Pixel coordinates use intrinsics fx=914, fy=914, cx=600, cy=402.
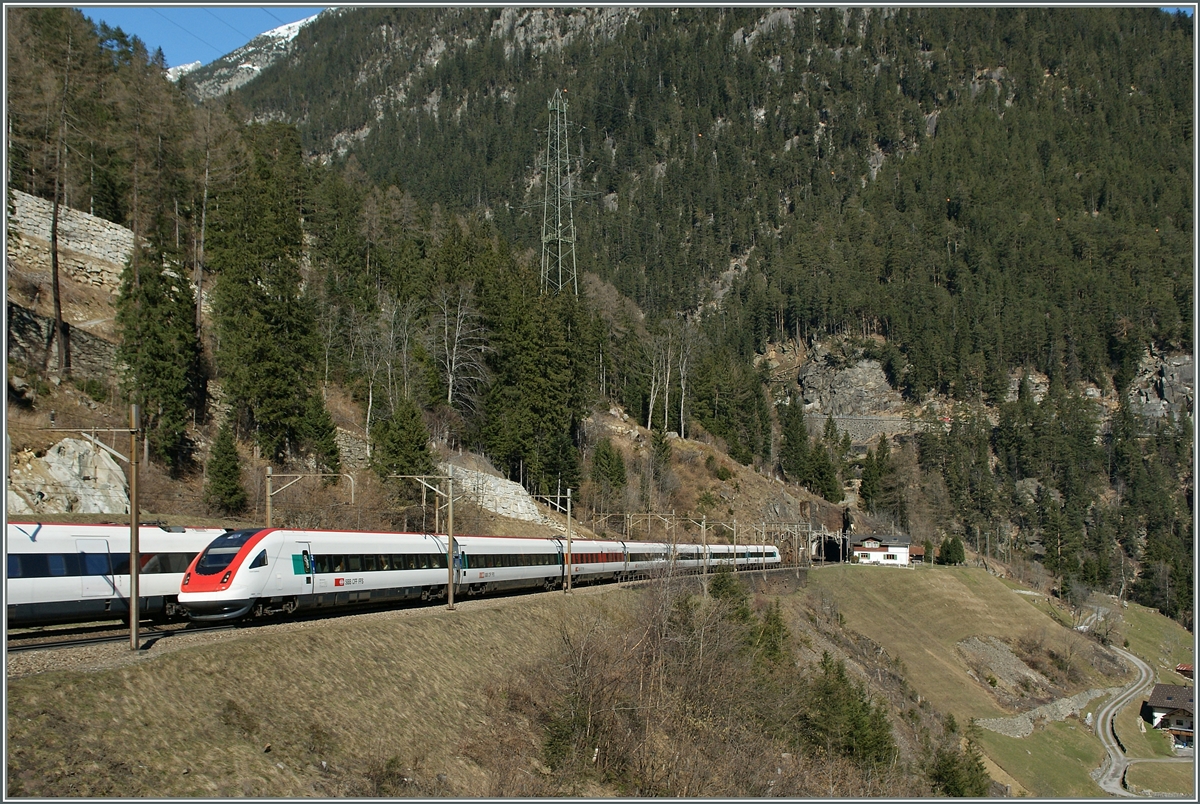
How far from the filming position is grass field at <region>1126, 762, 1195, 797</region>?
177 ft

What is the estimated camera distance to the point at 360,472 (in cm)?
4953

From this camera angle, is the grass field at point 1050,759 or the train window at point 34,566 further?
the grass field at point 1050,759

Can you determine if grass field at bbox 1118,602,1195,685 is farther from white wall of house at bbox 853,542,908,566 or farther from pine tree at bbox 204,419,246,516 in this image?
pine tree at bbox 204,419,246,516

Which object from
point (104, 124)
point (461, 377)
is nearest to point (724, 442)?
point (461, 377)

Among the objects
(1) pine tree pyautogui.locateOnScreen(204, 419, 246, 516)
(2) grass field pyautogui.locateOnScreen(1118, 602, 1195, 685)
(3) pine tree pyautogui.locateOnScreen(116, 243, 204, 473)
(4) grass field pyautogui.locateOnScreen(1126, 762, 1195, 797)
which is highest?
(3) pine tree pyautogui.locateOnScreen(116, 243, 204, 473)

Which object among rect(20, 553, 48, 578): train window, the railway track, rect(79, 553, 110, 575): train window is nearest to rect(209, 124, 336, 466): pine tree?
the railway track

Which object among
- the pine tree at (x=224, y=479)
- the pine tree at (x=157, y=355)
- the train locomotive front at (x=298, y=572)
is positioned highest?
the pine tree at (x=157, y=355)

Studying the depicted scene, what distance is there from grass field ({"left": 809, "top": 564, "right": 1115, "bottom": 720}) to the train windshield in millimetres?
45041

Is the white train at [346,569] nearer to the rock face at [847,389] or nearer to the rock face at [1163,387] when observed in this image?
the rock face at [847,389]

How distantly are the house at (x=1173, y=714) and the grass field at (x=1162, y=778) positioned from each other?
251 inches

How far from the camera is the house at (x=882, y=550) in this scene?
99.7m

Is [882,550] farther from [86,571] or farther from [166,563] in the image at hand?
[86,571]

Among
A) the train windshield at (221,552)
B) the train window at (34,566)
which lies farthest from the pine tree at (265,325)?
the train window at (34,566)

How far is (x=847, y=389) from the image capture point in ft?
597
